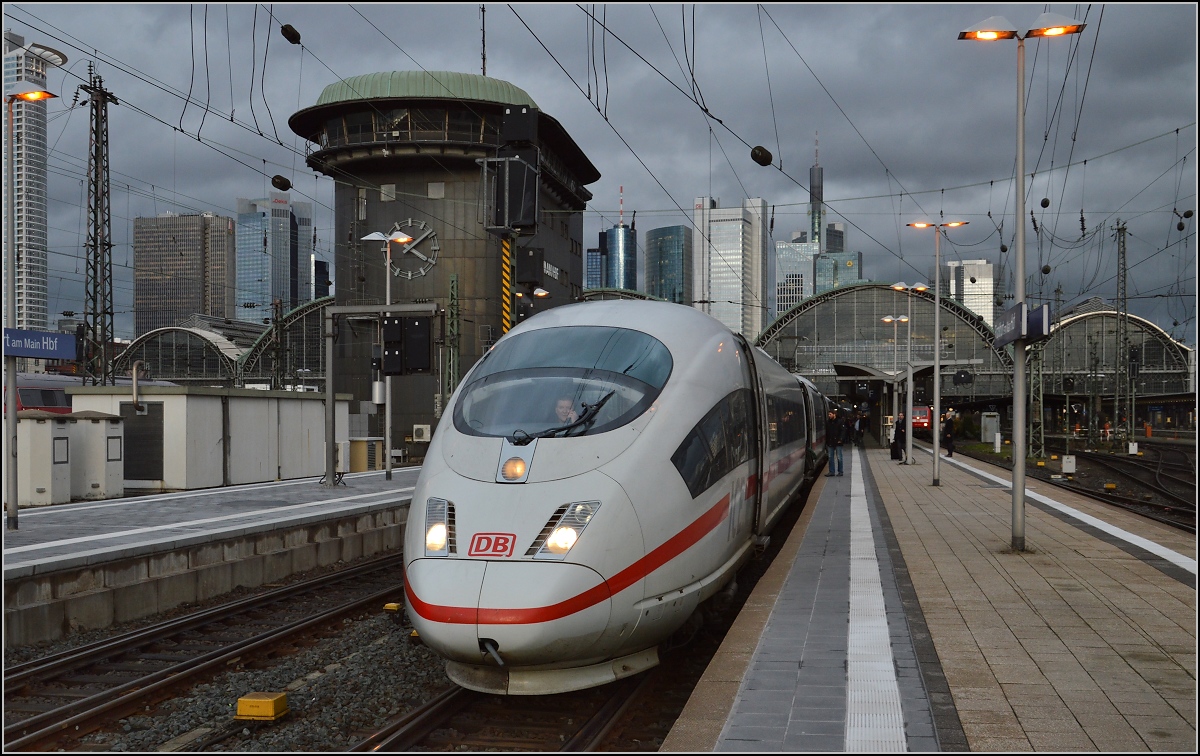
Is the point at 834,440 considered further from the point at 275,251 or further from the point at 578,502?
the point at 275,251

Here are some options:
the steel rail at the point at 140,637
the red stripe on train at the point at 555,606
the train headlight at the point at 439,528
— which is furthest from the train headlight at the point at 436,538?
the steel rail at the point at 140,637

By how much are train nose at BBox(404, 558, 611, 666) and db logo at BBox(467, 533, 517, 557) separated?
0.25 feet

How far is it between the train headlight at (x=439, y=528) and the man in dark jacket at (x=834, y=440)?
20728mm

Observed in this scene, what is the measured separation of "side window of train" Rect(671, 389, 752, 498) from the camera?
26.2ft

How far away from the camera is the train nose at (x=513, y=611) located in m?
6.52

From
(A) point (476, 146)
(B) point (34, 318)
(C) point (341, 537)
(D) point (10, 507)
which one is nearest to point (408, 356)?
(C) point (341, 537)

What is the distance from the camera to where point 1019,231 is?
13352mm

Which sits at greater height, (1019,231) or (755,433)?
(1019,231)

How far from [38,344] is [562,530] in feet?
36.7

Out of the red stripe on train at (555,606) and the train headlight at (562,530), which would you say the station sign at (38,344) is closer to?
the red stripe on train at (555,606)

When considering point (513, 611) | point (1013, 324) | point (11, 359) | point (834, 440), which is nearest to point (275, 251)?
point (834, 440)

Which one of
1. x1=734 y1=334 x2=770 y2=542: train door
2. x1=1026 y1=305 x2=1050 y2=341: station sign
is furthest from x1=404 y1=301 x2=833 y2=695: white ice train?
x1=1026 y1=305 x2=1050 y2=341: station sign

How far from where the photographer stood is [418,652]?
31.8ft

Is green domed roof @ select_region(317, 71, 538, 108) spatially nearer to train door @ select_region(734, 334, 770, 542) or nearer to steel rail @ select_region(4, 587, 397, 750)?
train door @ select_region(734, 334, 770, 542)
